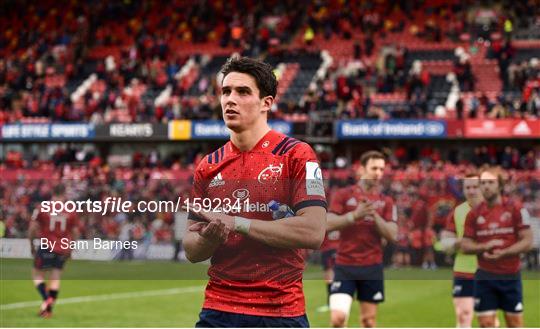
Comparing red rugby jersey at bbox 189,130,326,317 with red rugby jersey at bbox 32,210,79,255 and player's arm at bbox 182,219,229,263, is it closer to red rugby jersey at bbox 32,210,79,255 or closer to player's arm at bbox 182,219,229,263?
player's arm at bbox 182,219,229,263

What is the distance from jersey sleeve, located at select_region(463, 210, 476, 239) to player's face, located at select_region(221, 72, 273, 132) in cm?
582

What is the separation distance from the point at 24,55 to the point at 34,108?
615 centimetres

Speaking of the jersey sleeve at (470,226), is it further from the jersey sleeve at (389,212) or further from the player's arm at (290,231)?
the player's arm at (290,231)

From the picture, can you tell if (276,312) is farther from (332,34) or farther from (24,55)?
(24,55)

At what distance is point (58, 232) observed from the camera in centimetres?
643

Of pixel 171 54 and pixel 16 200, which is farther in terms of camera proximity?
pixel 171 54

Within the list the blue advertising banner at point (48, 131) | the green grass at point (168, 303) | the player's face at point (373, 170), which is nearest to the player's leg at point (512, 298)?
the green grass at point (168, 303)

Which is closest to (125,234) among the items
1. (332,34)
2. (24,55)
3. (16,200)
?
(16,200)

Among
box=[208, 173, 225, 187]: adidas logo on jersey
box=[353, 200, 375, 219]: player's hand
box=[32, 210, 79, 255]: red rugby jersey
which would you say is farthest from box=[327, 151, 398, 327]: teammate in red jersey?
box=[208, 173, 225, 187]: adidas logo on jersey

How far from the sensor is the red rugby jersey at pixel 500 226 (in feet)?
32.1

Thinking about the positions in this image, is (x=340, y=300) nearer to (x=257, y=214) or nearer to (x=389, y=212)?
(x=389, y=212)

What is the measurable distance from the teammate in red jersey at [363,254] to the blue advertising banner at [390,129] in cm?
2384

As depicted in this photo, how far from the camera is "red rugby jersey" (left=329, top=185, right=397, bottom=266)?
10531mm

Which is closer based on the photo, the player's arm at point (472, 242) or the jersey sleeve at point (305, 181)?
the jersey sleeve at point (305, 181)
